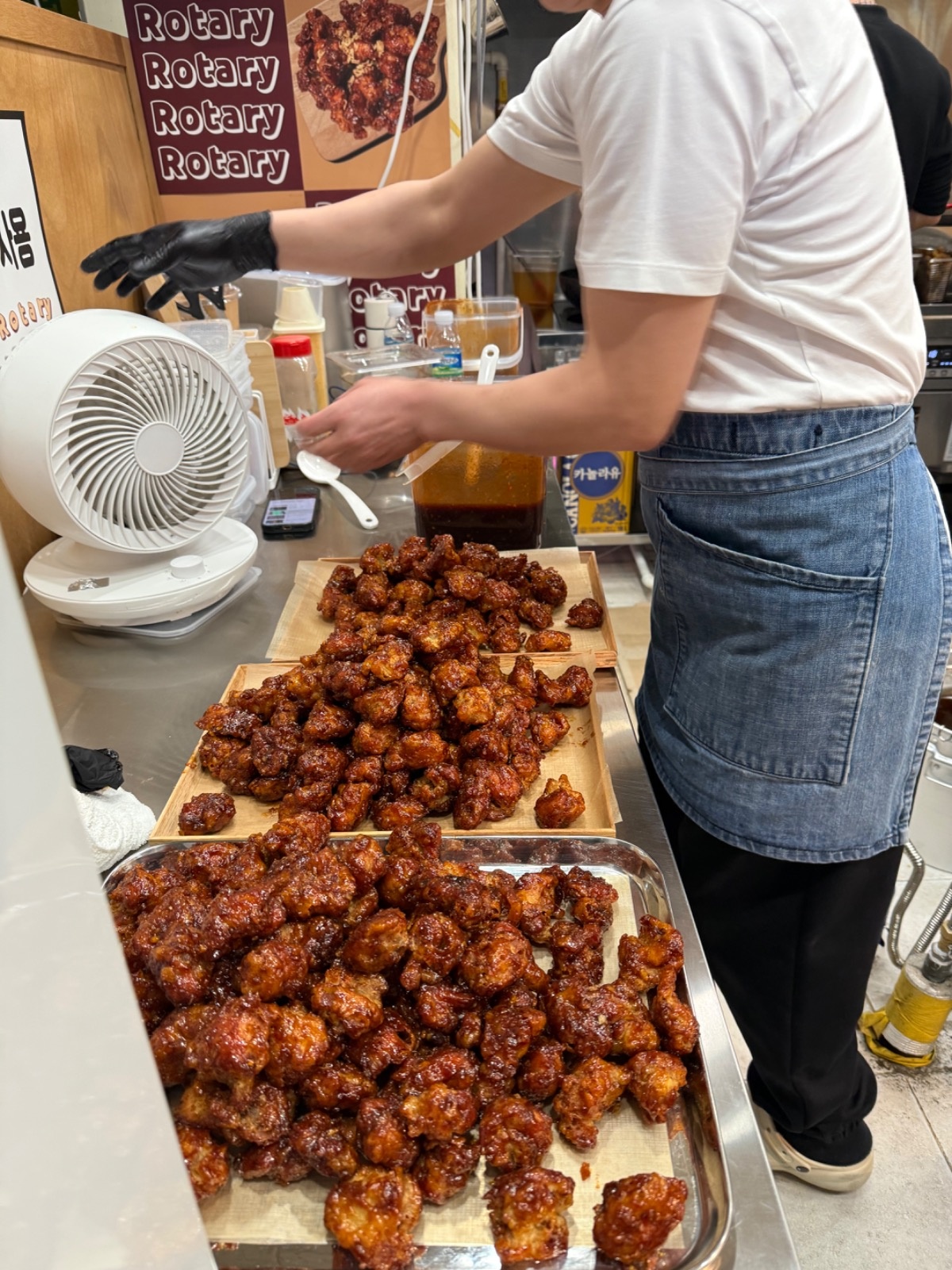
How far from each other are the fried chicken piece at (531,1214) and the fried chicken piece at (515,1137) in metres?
0.02

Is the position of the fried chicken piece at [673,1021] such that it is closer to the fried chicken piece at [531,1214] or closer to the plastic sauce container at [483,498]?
the fried chicken piece at [531,1214]

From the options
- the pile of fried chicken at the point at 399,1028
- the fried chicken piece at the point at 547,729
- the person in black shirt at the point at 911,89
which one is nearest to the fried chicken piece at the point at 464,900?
the pile of fried chicken at the point at 399,1028

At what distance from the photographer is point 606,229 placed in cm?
108

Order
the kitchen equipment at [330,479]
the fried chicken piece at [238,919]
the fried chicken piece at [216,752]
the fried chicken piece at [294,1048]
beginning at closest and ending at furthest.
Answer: the fried chicken piece at [294,1048] < the fried chicken piece at [238,919] < the fried chicken piece at [216,752] < the kitchen equipment at [330,479]

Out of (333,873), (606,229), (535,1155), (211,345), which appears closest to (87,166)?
(211,345)

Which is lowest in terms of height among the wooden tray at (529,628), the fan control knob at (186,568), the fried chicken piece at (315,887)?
the wooden tray at (529,628)

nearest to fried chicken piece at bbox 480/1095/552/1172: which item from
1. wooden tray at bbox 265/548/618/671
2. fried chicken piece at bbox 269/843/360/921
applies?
fried chicken piece at bbox 269/843/360/921

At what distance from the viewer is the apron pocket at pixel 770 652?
4.46 feet

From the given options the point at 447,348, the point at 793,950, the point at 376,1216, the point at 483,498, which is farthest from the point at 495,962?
the point at 447,348

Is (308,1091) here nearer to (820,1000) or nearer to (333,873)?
(333,873)

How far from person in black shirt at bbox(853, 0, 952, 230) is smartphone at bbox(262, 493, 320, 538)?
7.08 ft

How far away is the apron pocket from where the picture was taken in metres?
1.36

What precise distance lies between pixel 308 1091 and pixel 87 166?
278 centimetres

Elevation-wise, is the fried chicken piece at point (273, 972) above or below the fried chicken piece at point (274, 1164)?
above
